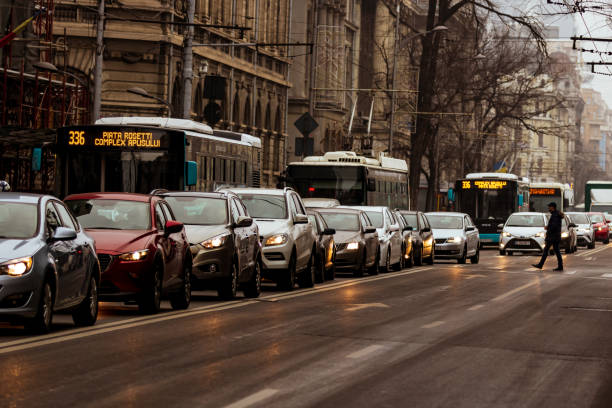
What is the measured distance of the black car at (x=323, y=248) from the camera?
2600cm

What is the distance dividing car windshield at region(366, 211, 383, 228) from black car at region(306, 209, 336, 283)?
5.10 meters

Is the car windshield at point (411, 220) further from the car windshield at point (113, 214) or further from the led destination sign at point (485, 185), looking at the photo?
the car windshield at point (113, 214)

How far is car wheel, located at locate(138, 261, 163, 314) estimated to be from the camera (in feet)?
54.4

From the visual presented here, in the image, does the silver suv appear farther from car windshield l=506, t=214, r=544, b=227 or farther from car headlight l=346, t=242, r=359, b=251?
car windshield l=506, t=214, r=544, b=227

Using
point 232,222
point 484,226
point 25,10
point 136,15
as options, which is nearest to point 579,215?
point 484,226

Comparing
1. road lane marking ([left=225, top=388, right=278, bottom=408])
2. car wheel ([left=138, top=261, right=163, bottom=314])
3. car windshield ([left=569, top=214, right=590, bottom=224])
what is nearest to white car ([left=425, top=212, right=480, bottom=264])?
car windshield ([left=569, top=214, right=590, bottom=224])

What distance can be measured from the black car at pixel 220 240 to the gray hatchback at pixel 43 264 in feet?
14.7

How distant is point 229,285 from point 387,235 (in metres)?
13.2

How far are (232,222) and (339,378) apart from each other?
31.9 feet

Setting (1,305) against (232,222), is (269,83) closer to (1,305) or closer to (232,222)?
(232,222)

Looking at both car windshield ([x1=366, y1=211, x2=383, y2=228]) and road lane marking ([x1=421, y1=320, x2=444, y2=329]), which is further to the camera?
car windshield ([x1=366, y1=211, x2=383, y2=228])

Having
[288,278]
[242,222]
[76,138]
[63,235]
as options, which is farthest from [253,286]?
[63,235]

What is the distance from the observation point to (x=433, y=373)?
1112 centimetres

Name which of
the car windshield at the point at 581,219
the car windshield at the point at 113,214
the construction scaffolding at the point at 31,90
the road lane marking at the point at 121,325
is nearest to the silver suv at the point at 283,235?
the road lane marking at the point at 121,325
